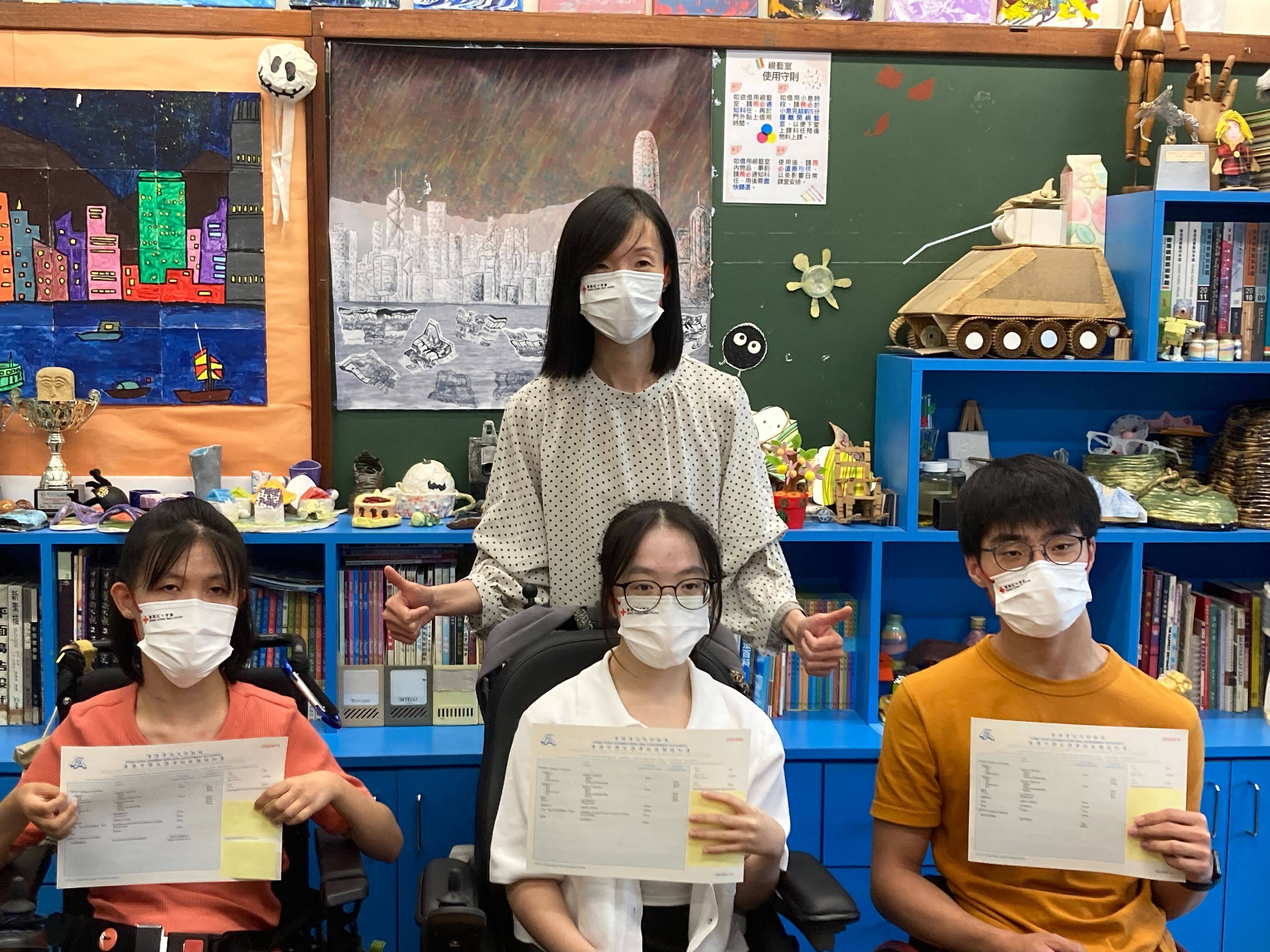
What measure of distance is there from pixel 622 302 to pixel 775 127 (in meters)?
1.32

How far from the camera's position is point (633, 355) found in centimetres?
211

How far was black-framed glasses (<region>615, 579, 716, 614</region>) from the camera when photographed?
180 centimetres

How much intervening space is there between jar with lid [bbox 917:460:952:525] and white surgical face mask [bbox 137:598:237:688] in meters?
1.82

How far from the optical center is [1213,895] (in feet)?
9.20

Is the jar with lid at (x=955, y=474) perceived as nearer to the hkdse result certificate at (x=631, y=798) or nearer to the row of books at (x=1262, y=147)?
the row of books at (x=1262, y=147)

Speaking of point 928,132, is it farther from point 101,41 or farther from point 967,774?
point 101,41

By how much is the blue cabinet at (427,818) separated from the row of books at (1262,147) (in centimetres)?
246

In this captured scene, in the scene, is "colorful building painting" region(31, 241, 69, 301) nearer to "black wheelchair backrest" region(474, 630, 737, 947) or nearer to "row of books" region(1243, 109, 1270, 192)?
"black wheelchair backrest" region(474, 630, 737, 947)

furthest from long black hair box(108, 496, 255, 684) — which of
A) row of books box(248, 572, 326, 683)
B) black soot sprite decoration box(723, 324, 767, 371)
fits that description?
black soot sprite decoration box(723, 324, 767, 371)

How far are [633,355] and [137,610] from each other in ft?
3.05

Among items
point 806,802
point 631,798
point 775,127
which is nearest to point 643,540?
point 631,798

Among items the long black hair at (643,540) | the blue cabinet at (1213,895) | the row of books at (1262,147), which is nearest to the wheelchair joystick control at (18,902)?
the long black hair at (643,540)

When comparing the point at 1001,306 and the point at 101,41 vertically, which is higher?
the point at 101,41

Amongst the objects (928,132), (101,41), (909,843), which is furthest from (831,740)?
(101,41)
